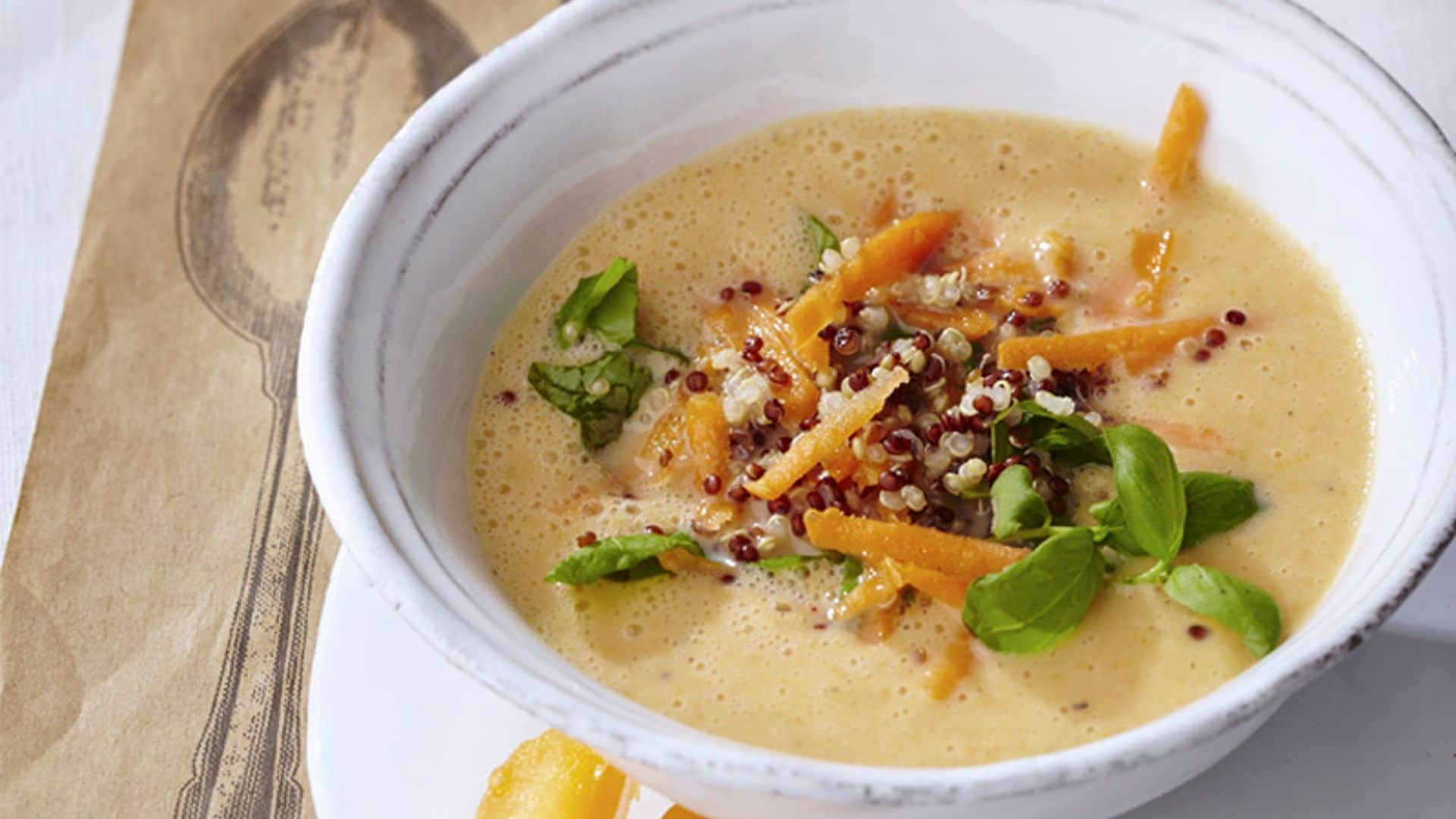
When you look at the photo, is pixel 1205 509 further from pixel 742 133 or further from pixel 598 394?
pixel 742 133

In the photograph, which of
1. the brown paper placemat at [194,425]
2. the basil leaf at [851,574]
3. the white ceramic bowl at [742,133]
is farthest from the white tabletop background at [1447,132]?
the basil leaf at [851,574]

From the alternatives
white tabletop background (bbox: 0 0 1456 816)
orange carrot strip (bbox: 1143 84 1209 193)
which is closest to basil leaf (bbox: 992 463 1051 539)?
white tabletop background (bbox: 0 0 1456 816)

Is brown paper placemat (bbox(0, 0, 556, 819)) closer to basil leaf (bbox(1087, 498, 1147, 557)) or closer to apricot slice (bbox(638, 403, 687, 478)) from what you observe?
apricot slice (bbox(638, 403, 687, 478))

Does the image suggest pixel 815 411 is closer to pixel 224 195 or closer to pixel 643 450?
pixel 643 450

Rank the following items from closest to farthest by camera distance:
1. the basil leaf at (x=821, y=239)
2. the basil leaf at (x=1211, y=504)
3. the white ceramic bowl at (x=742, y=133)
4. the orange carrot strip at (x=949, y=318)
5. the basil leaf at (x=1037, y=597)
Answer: the white ceramic bowl at (x=742, y=133), the basil leaf at (x=1037, y=597), the basil leaf at (x=1211, y=504), the orange carrot strip at (x=949, y=318), the basil leaf at (x=821, y=239)

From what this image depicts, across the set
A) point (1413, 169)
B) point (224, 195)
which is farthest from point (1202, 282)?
point (224, 195)

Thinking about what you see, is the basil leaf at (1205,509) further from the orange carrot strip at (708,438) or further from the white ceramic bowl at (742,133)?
the orange carrot strip at (708,438)
